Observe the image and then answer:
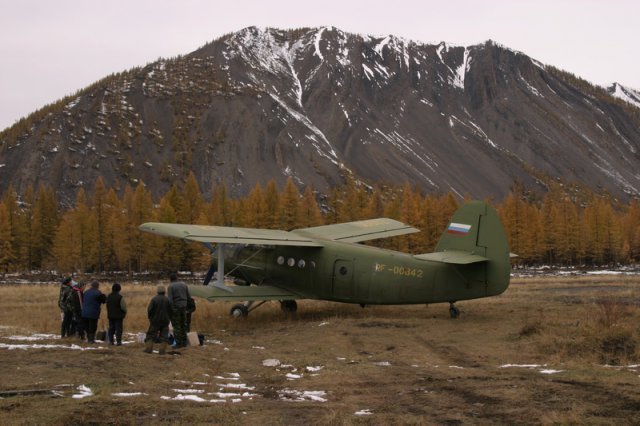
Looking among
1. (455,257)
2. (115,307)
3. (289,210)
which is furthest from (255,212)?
(115,307)

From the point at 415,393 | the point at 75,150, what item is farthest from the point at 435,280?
the point at 75,150

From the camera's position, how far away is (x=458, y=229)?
21984 millimetres

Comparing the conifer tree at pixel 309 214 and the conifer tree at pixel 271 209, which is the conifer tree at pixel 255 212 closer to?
the conifer tree at pixel 271 209

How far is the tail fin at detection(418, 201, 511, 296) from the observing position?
68.5ft

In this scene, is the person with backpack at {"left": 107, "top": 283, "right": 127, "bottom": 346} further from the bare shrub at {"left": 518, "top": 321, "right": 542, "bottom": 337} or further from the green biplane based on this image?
the bare shrub at {"left": 518, "top": 321, "right": 542, "bottom": 337}

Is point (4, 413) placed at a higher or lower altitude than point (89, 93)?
lower

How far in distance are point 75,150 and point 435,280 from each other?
497ft

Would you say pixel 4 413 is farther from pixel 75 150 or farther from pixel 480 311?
pixel 75 150

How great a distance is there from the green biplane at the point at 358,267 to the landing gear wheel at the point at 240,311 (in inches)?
1.5

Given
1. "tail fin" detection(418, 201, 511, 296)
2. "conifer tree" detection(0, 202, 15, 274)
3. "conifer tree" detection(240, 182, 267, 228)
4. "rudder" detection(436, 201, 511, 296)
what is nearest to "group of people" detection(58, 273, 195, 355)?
"tail fin" detection(418, 201, 511, 296)

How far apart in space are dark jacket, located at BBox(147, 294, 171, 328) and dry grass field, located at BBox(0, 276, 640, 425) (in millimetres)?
913

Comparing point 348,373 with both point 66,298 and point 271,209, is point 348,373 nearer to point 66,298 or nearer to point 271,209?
point 66,298

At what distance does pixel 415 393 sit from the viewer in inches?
421

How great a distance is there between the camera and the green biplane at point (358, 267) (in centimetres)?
2105
